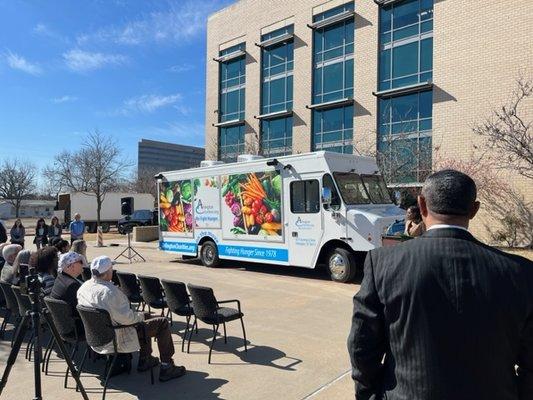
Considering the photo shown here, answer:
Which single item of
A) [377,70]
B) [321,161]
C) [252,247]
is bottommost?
[252,247]

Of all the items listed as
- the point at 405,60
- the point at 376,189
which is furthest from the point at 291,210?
the point at 405,60

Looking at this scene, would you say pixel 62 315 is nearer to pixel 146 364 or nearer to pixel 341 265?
pixel 146 364

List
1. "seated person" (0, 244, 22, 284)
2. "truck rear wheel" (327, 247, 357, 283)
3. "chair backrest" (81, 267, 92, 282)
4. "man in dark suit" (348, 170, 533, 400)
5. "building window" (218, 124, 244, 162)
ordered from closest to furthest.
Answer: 1. "man in dark suit" (348, 170, 533, 400)
2. "seated person" (0, 244, 22, 284)
3. "chair backrest" (81, 267, 92, 282)
4. "truck rear wheel" (327, 247, 357, 283)
5. "building window" (218, 124, 244, 162)

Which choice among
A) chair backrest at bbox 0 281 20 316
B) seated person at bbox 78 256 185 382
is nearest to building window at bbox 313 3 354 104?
chair backrest at bbox 0 281 20 316

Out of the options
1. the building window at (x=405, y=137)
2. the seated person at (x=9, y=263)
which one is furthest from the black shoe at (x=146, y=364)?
the building window at (x=405, y=137)

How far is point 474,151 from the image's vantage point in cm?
2067

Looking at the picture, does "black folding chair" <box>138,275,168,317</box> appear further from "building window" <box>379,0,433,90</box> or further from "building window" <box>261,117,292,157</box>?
"building window" <box>261,117,292,157</box>

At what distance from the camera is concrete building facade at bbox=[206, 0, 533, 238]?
2056cm

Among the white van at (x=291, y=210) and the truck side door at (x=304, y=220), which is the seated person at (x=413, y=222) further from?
the truck side door at (x=304, y=220)

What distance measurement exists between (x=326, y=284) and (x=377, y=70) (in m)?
17.3

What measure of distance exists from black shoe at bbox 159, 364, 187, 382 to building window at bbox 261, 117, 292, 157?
81.4 ft

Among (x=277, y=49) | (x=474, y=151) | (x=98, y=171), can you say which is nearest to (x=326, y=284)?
(x=474, y=151)

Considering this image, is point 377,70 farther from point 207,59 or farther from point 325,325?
point 325,325

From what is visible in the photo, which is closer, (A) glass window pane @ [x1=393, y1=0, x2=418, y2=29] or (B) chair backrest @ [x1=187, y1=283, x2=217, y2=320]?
(B) chair backrest @ [x1=187, y1=283, x2=217, y2=320]
